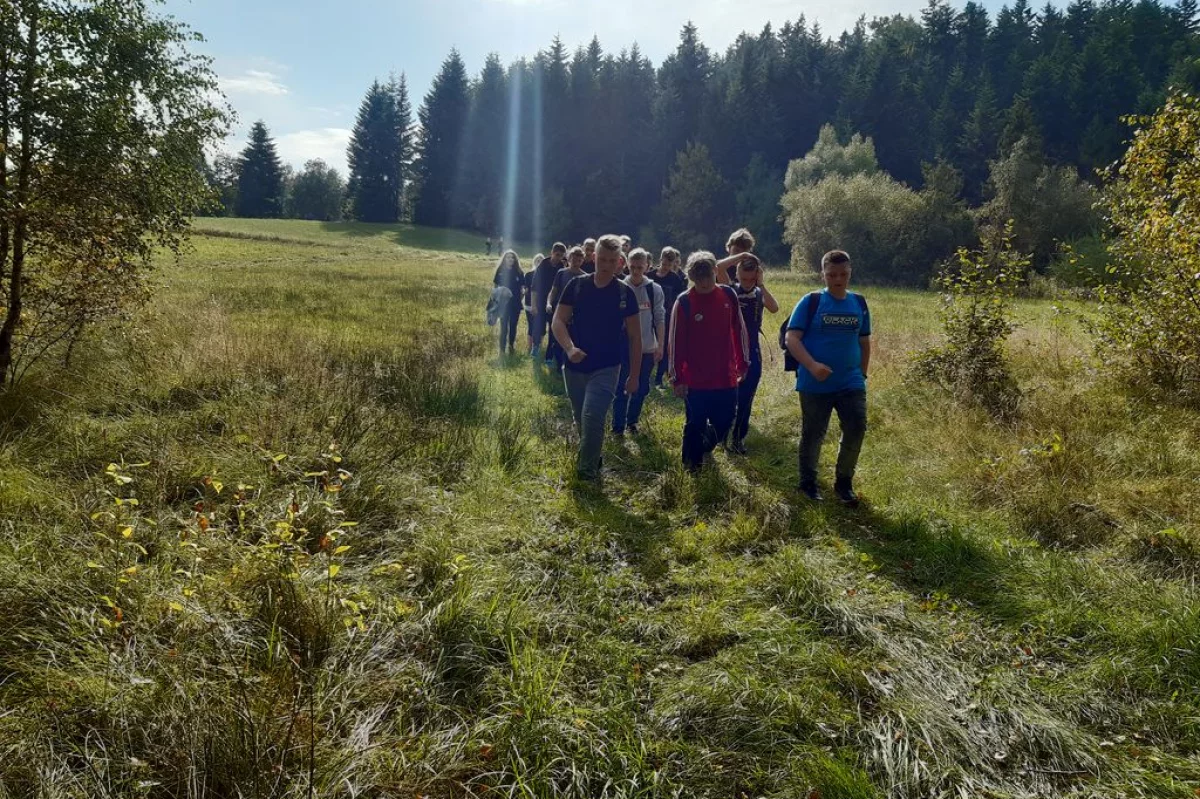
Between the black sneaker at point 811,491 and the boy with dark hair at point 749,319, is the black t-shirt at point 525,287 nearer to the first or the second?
the boy with dark hair at point 749,319

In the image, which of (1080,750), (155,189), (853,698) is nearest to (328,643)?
(853,698)

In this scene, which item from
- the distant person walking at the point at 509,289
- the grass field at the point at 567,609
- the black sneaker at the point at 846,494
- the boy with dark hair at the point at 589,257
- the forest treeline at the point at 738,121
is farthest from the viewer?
the forest treeline at the point at 738,121

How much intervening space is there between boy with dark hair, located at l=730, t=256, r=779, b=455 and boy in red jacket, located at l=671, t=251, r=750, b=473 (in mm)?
951

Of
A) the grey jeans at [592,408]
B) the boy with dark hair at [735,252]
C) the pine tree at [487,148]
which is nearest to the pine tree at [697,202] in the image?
the pine tree at [487,148]

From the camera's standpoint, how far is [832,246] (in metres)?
34.4

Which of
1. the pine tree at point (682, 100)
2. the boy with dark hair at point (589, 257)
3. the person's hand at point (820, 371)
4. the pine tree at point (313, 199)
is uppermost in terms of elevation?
the pine tree at point (682, 100)

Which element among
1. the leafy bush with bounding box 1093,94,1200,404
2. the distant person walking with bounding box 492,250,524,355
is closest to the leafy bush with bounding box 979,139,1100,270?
the leafy bush with bounding box 1093,94,1200,404

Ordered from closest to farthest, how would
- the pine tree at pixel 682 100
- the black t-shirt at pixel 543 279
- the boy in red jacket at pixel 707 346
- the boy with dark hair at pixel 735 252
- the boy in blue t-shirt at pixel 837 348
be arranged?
the boy in blue t-shirt at pixel 837 348 → the boy in red jacket at pixel 707 346 → the boy with dark hair at pixel 735 252 → the black t-shirt at pixel 543 279 → the pine tree at pixel 682 100

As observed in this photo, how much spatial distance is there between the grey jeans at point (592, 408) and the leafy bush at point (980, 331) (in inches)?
188

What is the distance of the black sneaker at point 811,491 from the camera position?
5.17 m

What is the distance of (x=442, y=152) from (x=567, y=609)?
76.4 metres

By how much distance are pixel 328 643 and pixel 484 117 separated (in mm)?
75777

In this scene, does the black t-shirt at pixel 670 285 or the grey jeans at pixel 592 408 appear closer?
the grey jeans at pixel 592 408

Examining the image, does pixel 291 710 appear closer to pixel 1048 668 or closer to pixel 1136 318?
pixel 1048 668
